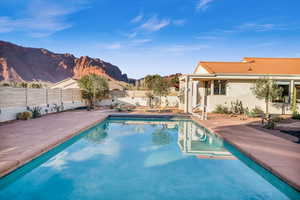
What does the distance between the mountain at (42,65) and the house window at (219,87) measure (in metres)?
62.6

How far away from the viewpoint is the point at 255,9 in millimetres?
15828

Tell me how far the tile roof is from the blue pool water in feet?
36.3

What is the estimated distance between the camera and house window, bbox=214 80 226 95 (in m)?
16.1

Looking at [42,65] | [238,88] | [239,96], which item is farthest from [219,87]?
[42,65]

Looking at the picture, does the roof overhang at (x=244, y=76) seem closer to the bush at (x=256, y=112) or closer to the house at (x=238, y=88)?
the house at (x=238, y=88)

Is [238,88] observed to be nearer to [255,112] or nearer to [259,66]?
[255,112]

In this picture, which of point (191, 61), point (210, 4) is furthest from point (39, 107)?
point (191, 61)

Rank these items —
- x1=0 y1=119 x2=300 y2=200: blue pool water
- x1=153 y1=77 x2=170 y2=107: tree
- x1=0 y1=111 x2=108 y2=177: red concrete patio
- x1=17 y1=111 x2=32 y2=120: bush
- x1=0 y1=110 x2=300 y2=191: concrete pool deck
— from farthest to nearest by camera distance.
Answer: x1=153 y1=77 x2=170 y2=107: tree → x1=17 y1=111 x2=32 y2=120: bush → x1=0 y1=111 x2=108 y2=177: red concrete patio → x1=0 y1=110 x2=300 y2=191: concrete pool deck → x1=0 y1=119 x2=300 y2=200: blue pool water

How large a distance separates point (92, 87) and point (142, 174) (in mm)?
14965

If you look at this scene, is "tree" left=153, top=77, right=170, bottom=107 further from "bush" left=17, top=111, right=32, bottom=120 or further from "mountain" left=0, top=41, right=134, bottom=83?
"mountain" left=0, top=41, right=134, bottom=83

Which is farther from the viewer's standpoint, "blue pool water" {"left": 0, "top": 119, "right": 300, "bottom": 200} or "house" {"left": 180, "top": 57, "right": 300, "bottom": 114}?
"house" {"left": 180, "top": 57, "right": 300, "bottom": 114}

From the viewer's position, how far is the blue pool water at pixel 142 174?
4402 mm

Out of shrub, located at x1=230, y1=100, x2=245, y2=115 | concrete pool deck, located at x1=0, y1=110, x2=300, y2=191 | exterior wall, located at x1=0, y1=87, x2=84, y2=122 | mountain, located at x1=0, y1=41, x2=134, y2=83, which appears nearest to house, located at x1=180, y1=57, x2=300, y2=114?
shrub, located at x1=230, y1=100, x2=245, y2=115

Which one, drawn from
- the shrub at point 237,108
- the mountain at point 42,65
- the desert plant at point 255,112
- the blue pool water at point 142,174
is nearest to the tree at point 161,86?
the shrub at point 237,108
